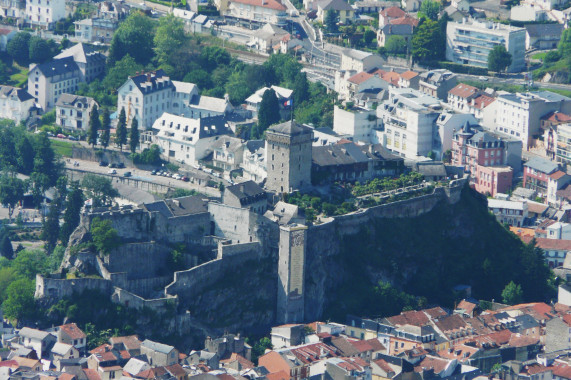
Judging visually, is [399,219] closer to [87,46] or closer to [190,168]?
[190,168]

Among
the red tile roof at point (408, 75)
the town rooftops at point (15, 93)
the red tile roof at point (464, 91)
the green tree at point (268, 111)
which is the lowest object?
the town rooftops at point (15, 93)

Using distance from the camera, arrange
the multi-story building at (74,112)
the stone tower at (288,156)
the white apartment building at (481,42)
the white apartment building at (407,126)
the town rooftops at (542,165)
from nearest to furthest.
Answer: the stone tower at (288,156) → the white apartment building at (407,126) → the town rooftops at (542,165) → the multi-story building at (74,112) → the white apartment building at (481,42)

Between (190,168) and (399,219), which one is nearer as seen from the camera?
(399,219)

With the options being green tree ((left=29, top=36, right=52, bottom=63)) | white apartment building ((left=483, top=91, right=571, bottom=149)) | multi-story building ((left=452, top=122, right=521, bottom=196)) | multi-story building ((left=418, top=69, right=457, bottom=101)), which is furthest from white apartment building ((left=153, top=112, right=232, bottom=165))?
white apartment building ((left=483, top=91, right=571, bottom=149))

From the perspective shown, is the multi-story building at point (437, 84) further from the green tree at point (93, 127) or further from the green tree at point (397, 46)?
the green tree at point (93, 127)

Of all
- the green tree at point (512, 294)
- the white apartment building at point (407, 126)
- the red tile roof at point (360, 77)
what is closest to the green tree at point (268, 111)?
the red tile roof at point (360, 77)

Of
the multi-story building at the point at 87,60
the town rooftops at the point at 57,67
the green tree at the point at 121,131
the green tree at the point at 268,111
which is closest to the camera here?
the green tree at the point at 121,131

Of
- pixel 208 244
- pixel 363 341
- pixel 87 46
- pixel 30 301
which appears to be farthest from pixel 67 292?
pixel 87 46
